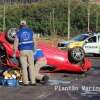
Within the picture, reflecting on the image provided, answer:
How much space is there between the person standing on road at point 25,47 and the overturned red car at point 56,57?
7.60 ft

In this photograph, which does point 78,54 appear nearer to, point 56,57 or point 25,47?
point 56,57

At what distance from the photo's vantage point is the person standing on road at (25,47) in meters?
13.1

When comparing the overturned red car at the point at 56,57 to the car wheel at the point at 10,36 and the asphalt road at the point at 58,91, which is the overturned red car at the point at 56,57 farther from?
the asphalt road at the point at 58,91

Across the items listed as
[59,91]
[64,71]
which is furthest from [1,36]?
[59,91]

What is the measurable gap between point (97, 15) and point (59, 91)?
5295 cm

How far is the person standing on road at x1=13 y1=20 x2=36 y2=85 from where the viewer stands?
1313cm

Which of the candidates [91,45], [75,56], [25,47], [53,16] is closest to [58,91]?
[25,47]

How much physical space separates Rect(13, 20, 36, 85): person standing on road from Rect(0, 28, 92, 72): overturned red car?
7.60ft

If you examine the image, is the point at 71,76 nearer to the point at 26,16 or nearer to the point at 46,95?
the point at 46,95

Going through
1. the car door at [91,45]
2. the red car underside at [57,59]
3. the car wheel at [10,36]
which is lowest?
the car door at [91,45]

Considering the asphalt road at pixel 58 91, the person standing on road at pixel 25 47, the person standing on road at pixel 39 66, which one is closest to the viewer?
the asphalt road at pixel 58 91

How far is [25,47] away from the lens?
1316 centimetres

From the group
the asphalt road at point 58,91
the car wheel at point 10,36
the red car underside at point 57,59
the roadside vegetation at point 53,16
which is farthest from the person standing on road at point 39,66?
the roadside vegetation at point 53,16

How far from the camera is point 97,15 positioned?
6419 cm
